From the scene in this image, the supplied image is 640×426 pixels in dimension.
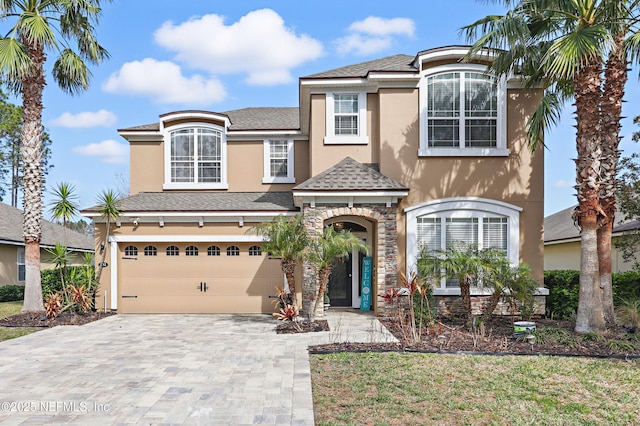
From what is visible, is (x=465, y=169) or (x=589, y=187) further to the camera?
(x=465, y=169)

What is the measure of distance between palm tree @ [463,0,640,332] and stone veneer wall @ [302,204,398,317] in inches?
177

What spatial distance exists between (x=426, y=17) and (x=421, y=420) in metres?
8.62

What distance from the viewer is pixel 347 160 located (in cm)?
1438

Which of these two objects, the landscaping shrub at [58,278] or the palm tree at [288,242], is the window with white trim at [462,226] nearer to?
the palm tree at [288,242]

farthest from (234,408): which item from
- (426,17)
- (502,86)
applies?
(502,86)

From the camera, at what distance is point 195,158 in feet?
55.3

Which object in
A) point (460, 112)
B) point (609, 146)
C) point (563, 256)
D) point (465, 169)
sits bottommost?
point (563, 256)

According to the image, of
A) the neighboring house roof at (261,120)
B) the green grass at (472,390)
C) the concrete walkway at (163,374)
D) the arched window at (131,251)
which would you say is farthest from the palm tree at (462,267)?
the arched window at (131,251)

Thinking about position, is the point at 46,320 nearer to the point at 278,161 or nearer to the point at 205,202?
the point at 205,202

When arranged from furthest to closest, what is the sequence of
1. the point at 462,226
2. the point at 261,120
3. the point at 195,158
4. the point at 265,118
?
the point at 265,118, the point at 261,120, the point at 195,158, the point at 462,226

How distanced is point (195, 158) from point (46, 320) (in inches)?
266

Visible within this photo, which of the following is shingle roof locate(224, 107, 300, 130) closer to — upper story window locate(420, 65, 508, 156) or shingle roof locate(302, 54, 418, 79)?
shingle roof locate(302, 54, 418, 79)

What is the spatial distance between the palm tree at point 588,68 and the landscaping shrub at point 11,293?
62.1ft

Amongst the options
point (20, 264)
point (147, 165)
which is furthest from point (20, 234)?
point (147, 165)
